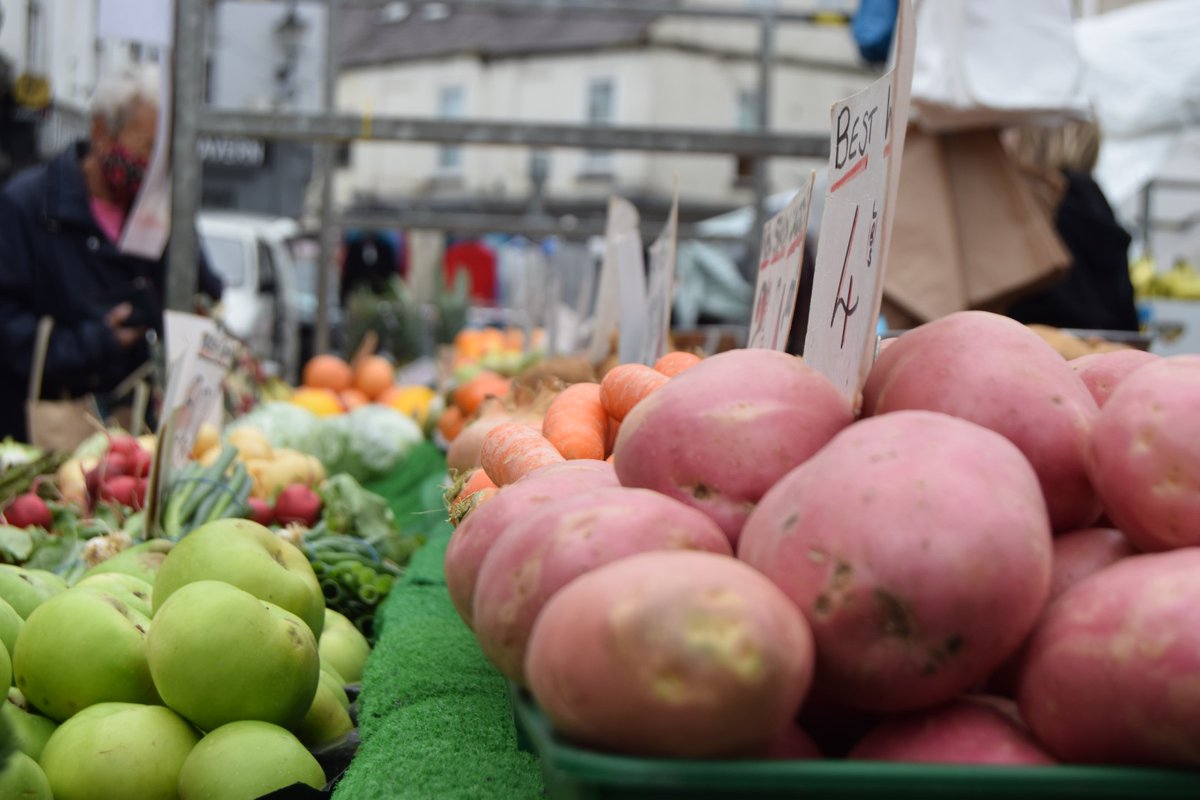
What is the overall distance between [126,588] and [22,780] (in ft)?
1.87

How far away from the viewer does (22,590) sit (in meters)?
1.90

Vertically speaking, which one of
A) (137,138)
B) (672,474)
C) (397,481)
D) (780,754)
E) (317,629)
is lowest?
(397,481)

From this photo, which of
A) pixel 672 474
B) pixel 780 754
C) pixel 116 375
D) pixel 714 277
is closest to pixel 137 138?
pixel 116 375

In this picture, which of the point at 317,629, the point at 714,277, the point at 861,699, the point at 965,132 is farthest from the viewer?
the point at 714,277

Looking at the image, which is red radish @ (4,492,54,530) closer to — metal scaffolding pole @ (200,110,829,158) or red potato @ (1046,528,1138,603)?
metal scaffolding pole @ (200,110,829,158)

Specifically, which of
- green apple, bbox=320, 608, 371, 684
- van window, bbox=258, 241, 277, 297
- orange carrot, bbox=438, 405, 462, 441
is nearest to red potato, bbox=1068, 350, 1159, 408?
green apple, bbox=320, 608, 371, 684

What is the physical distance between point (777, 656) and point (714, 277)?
9304 mm

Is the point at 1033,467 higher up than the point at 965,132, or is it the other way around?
the point at 965,132

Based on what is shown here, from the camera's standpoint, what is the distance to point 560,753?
789mm

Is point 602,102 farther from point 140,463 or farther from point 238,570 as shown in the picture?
point 238,570

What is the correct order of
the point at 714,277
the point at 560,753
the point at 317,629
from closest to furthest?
the point at 560,753, the point at 317,629, the point at 714,277

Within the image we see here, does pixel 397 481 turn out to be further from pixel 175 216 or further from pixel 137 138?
pixel 137 138

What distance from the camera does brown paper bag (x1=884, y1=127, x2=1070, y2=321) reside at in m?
3.56

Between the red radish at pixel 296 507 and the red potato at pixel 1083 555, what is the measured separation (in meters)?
2.15
